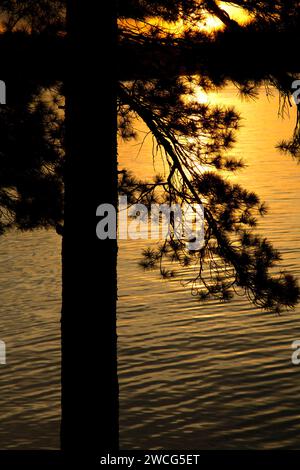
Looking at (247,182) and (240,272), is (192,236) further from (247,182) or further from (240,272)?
(247,182)

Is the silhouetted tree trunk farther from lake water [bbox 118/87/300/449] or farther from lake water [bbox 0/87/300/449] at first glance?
lake water [bbox 118/87/300/449]

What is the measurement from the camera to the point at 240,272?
812cm

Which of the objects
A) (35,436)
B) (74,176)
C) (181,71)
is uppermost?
(181,71)

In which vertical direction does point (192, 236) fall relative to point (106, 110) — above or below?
below

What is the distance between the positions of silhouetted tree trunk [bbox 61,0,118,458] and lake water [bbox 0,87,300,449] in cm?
186

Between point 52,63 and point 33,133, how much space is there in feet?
3.60

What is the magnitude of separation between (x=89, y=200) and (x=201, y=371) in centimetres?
791

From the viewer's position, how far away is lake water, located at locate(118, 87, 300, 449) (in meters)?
11.4

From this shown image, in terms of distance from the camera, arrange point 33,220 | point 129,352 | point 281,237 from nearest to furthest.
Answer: point 33,220, point 129,352, point 281,237

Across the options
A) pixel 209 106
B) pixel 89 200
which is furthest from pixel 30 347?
pixel 89 200

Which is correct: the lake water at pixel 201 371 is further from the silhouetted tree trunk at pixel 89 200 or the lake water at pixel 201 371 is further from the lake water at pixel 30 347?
the silhouetted tree trunk at pixel 89 200

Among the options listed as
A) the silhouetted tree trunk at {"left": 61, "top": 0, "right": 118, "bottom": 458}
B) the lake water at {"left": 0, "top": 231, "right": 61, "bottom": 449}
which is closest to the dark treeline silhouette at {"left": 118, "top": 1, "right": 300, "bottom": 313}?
the silhouetted tree trunk at {"left": 61, "top": 0, "right": 118, "bottom": 458}

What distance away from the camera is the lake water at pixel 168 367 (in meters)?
11.5

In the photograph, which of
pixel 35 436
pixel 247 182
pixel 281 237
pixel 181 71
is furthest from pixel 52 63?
pixel 247 182
